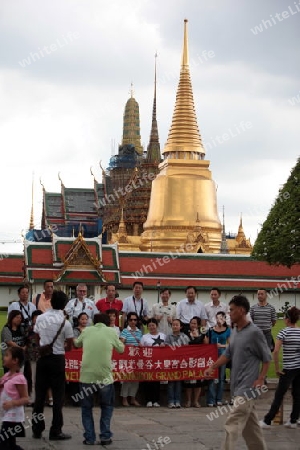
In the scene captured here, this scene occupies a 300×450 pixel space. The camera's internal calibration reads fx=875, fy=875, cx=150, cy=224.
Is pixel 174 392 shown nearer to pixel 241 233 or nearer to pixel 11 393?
pixel 11 393

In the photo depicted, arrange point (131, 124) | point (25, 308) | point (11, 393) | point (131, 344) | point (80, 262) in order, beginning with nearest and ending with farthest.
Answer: point (11, 393), point (25, 308), point (131, 344), point (80, 262), point (131, 124)

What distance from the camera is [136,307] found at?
16.0 metres

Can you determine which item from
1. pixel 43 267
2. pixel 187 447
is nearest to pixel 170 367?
pixel 187 447

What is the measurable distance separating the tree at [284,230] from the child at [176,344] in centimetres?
1444

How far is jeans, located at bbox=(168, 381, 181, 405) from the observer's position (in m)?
15.0

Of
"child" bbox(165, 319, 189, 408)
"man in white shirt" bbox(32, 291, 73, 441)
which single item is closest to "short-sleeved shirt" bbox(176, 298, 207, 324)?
"child" bbox(165, 319, 189, 408)

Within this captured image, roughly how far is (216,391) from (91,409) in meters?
5.12

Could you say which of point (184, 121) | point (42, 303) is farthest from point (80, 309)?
point (184, 121)

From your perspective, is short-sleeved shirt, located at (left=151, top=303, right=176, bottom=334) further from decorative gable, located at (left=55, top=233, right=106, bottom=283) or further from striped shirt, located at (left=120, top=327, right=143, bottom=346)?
decorative gable, located at (left=55, top=233, right=106, bottom=283)

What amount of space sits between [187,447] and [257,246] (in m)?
20.7

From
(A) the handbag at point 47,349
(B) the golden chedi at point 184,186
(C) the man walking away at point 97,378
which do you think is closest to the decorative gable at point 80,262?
(B) the golden chedi at point 184,186

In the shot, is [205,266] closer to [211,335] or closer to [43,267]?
[43,267]

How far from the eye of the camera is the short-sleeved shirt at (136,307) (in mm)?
15953

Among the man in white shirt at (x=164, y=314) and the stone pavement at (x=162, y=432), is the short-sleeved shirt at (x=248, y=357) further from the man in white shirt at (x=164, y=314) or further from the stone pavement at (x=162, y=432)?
the man in white shirt at (x=164, y=314)
